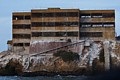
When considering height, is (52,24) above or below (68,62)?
above

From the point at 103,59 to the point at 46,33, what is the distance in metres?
14.2

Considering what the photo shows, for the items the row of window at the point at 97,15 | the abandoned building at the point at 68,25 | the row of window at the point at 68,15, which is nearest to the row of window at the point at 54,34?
the abandoned building at the point at 68,25

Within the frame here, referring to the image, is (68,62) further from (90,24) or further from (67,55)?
(90,24)

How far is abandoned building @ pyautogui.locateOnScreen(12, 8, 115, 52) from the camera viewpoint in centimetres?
8750

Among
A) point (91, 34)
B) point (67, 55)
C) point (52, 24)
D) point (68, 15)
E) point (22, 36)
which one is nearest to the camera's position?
point (67, 55)

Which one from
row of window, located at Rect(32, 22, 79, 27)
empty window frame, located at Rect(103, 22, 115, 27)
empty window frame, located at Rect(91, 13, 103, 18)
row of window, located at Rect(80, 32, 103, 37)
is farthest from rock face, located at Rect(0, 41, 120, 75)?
empty window frame, located at Rect(91, 13, 103, 18)

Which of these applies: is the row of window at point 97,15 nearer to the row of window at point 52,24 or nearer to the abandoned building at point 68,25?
the abandoned building at point 68,25

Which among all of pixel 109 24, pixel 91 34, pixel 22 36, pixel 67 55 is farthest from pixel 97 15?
pixel 22 36

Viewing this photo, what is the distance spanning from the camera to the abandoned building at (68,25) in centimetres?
8750

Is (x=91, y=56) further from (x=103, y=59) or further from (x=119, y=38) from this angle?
(x=119, y=38)

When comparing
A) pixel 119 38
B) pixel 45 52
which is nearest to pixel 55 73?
pixel 45 52

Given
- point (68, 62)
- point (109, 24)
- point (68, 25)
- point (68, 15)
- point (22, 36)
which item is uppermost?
point (68, 15)

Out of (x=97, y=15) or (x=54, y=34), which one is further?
(x=97, y=15)

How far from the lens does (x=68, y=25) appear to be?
87375mm
